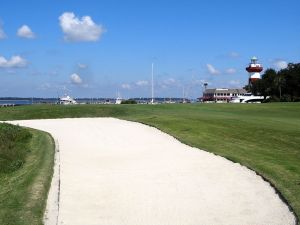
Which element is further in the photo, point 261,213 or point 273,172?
point 273,172

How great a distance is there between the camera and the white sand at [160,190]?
907cm

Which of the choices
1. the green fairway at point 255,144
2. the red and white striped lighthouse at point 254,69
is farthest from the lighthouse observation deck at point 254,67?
the green fairway at point 255,144

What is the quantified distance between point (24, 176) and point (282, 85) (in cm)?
10737

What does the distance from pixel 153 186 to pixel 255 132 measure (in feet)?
49.1

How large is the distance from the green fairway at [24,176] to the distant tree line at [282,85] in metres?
89.8

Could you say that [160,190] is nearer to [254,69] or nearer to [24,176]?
[24,176]

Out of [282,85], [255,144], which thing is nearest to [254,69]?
[282,85]

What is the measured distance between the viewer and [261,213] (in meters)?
9.38

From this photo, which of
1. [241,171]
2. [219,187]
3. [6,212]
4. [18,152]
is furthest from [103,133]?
[6,212]

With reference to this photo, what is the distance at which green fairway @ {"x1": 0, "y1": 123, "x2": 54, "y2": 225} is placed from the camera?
359 inches

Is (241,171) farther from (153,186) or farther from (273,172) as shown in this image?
(153,186)

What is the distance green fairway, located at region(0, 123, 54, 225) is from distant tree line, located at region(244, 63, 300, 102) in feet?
295

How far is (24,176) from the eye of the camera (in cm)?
1295

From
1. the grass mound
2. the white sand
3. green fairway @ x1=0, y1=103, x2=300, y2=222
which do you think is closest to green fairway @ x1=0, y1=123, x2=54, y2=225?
the grass mound
